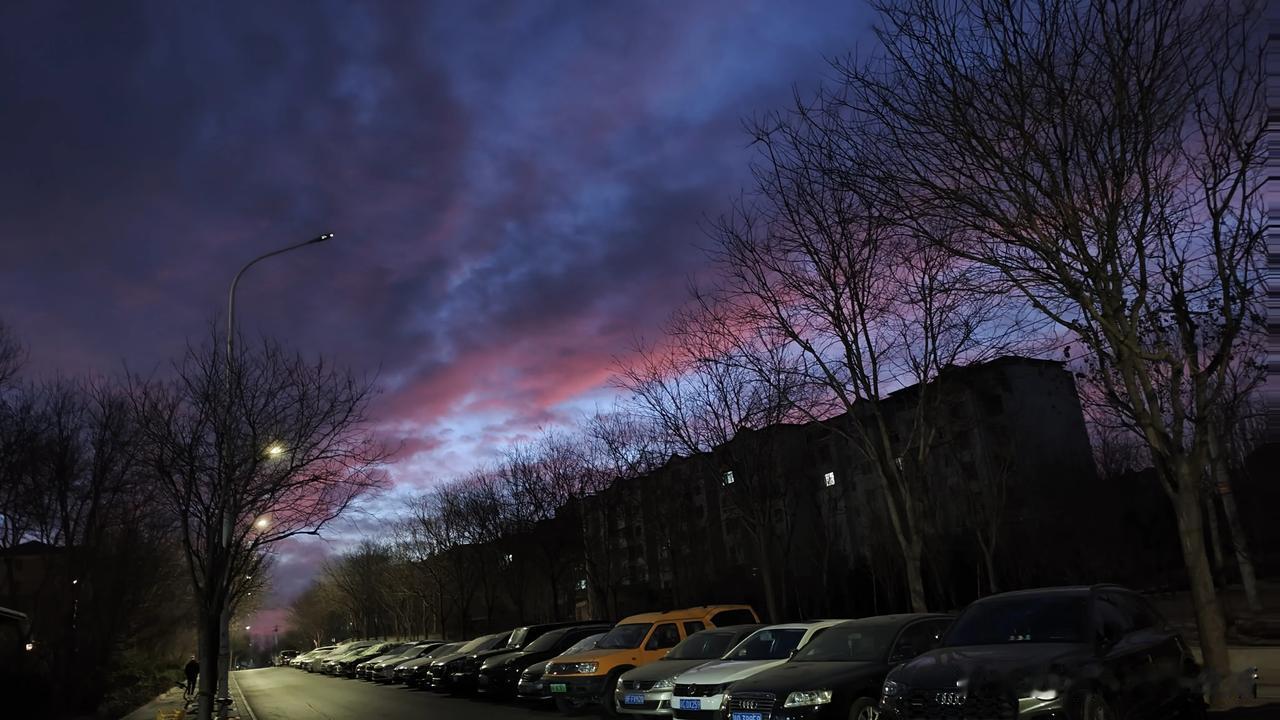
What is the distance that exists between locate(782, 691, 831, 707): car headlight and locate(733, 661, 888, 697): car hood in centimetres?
6

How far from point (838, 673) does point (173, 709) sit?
72.6ft

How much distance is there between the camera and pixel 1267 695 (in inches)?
449

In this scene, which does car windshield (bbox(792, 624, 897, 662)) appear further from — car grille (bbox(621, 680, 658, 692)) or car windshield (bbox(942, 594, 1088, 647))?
car grille (bbox(621, 680, 658, 692))

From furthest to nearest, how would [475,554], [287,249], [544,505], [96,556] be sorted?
[475,554], [544,505], [96,556], [287,249]

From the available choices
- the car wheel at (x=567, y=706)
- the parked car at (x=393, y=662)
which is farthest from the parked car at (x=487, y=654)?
the parked car at (x=393, y=662)

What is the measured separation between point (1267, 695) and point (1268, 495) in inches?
1182

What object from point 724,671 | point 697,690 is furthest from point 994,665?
point 697,690

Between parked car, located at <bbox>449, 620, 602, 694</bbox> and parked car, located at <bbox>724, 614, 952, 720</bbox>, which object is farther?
parked car, located at <bbox>449, 620, 602, 694</bbox>

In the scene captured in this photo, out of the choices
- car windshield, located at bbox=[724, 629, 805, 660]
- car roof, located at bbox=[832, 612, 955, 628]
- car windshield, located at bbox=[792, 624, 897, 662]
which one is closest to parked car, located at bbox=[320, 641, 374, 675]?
car windshield, located at bbox=[724, 629, 805, 660]

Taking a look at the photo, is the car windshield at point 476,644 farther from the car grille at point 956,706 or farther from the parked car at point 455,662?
the car grille at point 956,706

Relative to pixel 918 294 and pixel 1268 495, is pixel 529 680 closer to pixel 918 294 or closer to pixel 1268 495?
pixel 918 294

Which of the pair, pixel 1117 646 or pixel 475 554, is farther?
pixel 475 554

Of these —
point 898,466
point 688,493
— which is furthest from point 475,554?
point 898,466

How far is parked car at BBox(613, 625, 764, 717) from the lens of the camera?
12922 mm
